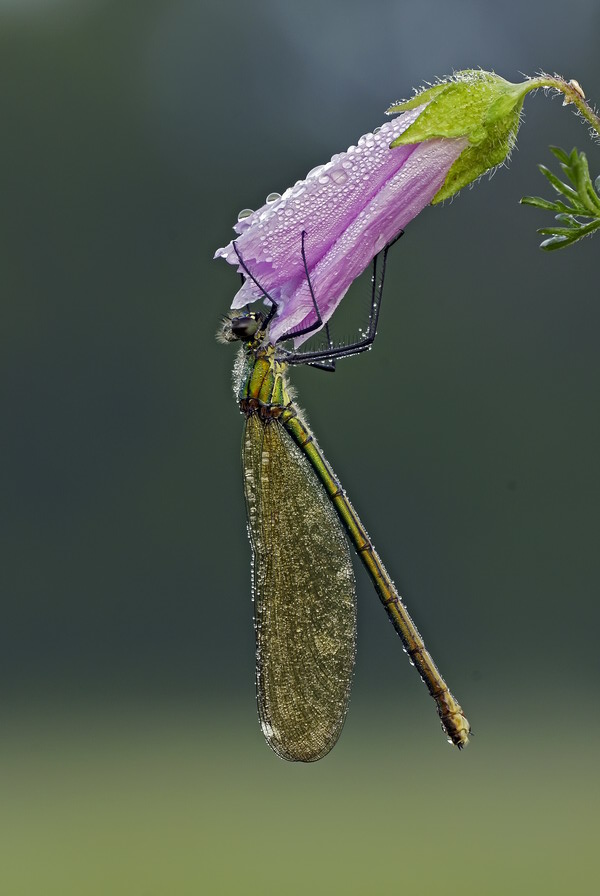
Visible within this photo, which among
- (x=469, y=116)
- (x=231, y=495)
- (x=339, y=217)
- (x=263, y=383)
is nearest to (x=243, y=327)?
(x=263, y=383)

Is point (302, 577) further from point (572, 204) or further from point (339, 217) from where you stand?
point (572, 204)

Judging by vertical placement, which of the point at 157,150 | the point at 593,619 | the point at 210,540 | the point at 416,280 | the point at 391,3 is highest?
the point at 391,3

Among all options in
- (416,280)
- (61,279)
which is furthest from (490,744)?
(61,279)

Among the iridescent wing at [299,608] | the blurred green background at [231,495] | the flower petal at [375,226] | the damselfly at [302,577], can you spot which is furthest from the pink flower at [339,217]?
the blurred green background at [231,495]

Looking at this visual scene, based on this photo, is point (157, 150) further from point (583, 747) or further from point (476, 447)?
point (583, 747)

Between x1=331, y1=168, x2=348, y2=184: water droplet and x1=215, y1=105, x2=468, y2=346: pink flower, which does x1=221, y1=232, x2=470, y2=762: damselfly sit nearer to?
x1=215, y1=105, x2=468, y2=346: pink flower
